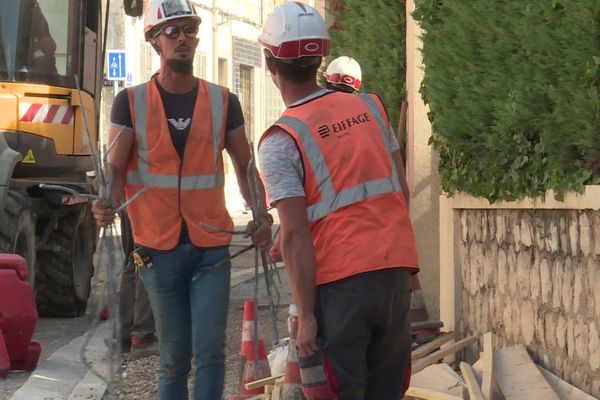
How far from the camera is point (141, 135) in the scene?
5.84 m

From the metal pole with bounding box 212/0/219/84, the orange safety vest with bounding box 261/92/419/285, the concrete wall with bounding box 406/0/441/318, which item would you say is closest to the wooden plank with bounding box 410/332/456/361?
the concrete wall with bounding box 406/0/441/318

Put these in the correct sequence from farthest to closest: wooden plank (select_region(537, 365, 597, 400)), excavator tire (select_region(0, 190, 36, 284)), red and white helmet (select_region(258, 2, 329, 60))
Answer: excavator tire (select_region(0, 190, 36, 284)) → wooden plank (select_region(537, 365, 597, 400)) → red and white helmet (select_region(258, 2, 329, 60))

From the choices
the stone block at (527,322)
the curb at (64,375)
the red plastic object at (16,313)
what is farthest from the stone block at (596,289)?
the red plastic object at (16,313)

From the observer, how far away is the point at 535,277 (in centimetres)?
710

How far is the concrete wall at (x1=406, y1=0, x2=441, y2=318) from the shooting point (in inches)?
399

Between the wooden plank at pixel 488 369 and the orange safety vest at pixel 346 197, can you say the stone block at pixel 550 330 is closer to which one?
the wooden plank at pixel 488 369

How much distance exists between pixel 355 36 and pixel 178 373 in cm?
669

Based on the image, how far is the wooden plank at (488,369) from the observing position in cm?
667

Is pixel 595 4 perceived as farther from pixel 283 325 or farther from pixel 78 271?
pixel 78 271

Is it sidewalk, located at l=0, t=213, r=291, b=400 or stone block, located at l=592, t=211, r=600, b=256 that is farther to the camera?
sidewalk, located at l=0, t=213, r=291, b=400

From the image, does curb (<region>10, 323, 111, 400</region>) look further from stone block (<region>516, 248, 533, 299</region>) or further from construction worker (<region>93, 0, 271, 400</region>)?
stone block (<region>516, 248, 533, 299</region>)

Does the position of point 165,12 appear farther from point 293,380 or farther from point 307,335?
point 307,335

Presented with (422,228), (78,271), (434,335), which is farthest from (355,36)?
(434,335)

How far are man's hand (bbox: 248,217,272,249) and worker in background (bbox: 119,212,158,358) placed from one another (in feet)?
11.1
